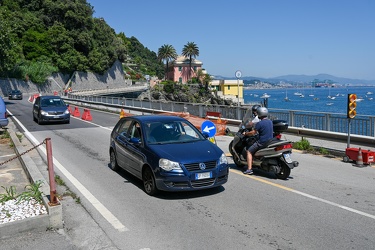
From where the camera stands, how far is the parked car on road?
858 inches

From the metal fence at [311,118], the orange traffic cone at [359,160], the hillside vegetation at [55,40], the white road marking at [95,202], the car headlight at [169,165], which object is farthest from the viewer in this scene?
the hillside vegetation at [55,40]

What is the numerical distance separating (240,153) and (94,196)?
12.7 feet

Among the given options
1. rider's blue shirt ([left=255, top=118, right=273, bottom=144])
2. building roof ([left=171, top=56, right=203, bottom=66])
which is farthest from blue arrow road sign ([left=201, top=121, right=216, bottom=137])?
building roof ([left=171, top=56, right=203, bottom=66])

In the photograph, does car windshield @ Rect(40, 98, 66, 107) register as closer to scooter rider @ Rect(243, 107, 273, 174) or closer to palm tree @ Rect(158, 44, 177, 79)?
scooter rider @ Rect(243, 107, 273, 174)

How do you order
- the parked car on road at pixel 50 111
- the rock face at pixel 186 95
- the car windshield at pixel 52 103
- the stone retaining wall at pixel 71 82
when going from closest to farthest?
the parked car on road at pixel 50 111 → the car windshield at pixel 52 103 → the stone retaining wall at pixel 71 82 → the rock face at pixel 186 95

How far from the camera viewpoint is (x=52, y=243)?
5.25m

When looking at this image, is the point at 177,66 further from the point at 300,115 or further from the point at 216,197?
the point at 216,197

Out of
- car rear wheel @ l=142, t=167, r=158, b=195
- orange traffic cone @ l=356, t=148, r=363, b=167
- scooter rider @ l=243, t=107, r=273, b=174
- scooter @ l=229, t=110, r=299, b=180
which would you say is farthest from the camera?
orange traffic cone @ l=356, t=148, r=363, b=167

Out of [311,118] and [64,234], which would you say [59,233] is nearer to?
[64,234]

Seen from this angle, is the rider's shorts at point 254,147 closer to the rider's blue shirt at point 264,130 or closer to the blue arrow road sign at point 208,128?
the rider's blue shirt at point 264,130

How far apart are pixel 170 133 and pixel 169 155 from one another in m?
1.20

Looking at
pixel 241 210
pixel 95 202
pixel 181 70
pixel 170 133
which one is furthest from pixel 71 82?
pixel 241 210

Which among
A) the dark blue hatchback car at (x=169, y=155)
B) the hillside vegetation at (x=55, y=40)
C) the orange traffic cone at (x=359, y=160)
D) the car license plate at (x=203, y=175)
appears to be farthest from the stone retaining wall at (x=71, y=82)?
the car license plate at (x=203, y=175)

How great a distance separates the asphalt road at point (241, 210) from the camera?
17.3 ft
